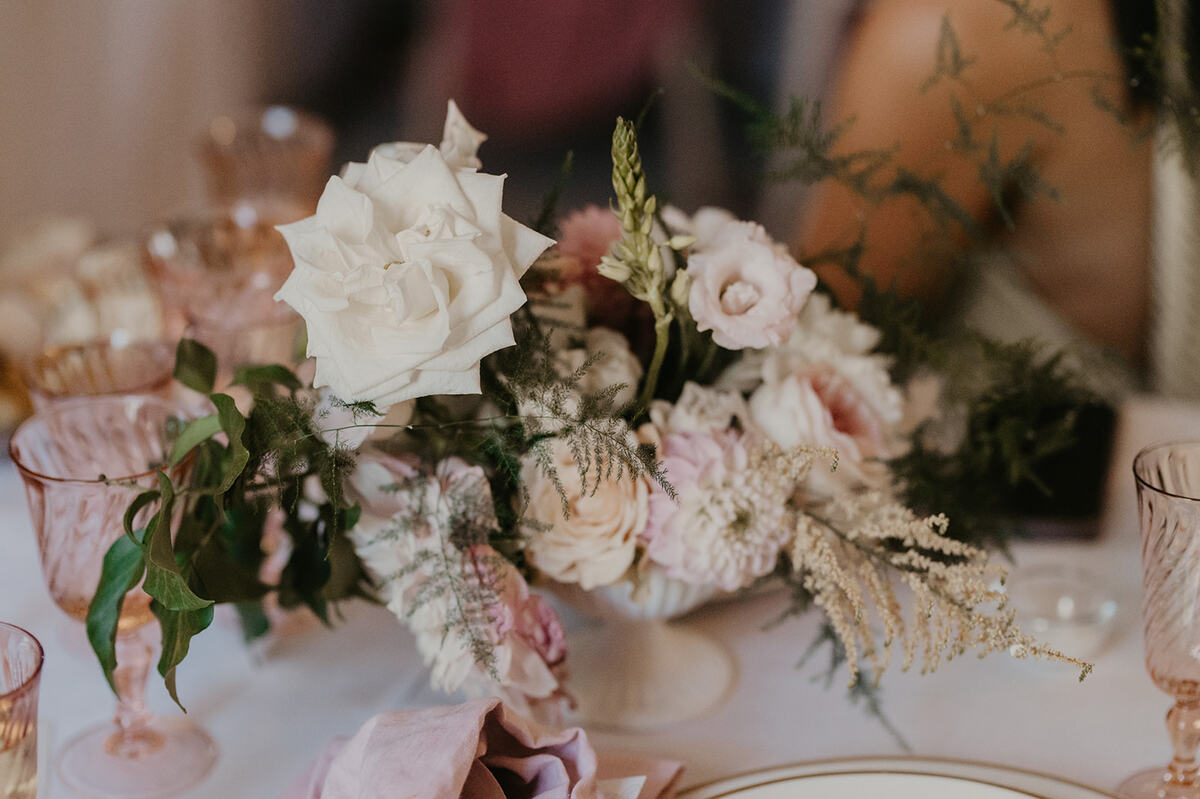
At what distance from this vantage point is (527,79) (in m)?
1.27

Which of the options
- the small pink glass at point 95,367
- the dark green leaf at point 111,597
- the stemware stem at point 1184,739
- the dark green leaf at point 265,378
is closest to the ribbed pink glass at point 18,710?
the dark green leaf at point 111,597

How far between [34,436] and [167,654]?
7.5 inches

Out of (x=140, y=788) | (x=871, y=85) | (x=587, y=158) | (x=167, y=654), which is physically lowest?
(x=140, y=788)

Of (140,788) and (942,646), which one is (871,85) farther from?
(140,788)

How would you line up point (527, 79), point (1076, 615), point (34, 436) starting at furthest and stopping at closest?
1. point (527, 79)
2. point (1076, 615)
3. point (34, 436)

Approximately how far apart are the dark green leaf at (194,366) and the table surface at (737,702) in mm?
184

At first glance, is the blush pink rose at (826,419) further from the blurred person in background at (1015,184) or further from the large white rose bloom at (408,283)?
the blurred person in background at (1015,184)

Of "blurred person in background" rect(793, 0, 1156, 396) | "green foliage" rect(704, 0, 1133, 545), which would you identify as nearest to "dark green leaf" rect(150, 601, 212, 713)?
"green foliage" rect(704, 0, 1133, 545)

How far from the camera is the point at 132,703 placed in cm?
66

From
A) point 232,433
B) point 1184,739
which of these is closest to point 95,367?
point 232,433

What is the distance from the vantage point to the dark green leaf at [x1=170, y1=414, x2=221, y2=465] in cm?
58

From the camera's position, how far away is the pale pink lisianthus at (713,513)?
578 mm

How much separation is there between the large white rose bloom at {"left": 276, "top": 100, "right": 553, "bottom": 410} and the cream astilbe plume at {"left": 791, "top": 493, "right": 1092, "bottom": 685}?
0.73 feet

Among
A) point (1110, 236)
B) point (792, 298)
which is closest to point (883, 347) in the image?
point (792, 298)
